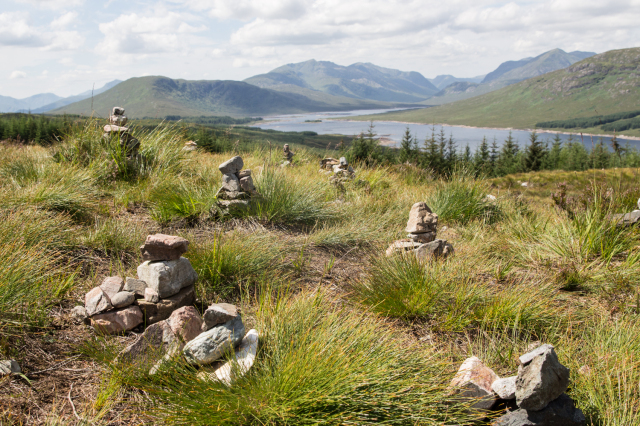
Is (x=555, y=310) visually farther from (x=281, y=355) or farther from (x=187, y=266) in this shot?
(x=187, y=266)

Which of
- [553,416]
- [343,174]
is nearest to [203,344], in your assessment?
[553,416]

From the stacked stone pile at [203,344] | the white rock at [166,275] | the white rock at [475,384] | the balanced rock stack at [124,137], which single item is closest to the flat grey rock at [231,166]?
the white rock at [166,275]

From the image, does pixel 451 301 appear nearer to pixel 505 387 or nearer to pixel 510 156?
pixel 505 387

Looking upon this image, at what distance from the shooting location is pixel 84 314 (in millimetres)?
3305

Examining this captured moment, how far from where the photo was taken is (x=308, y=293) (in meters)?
3.88

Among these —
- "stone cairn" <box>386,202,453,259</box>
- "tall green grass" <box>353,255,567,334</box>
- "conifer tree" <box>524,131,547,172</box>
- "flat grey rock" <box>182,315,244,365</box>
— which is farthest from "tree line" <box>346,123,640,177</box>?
"flat grey rock" <box>182,315,244,365</box>

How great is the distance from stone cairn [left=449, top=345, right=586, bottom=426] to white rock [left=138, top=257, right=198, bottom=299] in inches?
104

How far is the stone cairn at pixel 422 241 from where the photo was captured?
514 cm

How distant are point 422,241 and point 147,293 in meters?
3.84

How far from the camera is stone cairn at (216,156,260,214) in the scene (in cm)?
605

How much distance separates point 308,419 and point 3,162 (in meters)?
8.06

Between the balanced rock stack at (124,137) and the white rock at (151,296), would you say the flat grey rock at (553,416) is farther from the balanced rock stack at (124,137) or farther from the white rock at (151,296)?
the balanced rock stack at (124,137)

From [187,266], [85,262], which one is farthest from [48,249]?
[187,266]

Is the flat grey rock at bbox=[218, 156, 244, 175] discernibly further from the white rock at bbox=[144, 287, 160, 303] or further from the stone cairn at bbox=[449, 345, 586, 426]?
the stone cairn at bbox=[449, 345, 586, 426]
